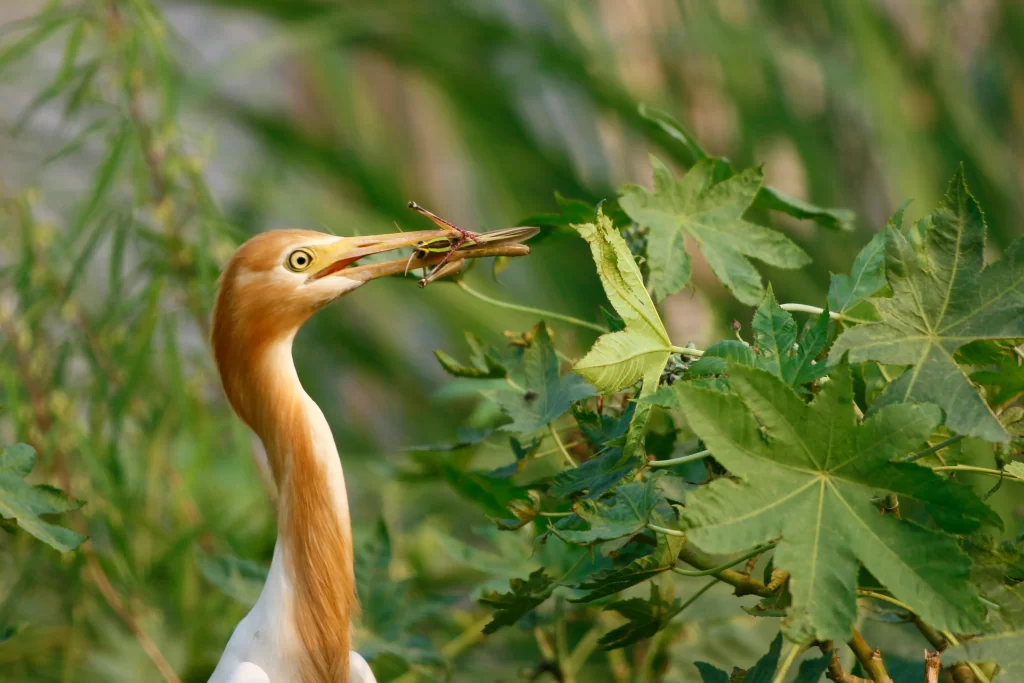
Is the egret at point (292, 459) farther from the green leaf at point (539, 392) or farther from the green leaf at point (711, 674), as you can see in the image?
the green leaf at point (711, 674)

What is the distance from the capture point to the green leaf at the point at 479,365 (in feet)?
1.67

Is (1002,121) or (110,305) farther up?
(110,305)

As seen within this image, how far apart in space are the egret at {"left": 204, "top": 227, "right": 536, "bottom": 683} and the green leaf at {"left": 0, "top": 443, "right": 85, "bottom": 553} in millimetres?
Result: 106

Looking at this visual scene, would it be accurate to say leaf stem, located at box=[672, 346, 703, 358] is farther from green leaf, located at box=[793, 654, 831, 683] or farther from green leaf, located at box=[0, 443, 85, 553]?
green leaf, located at box=[0, 443, 85, 553]

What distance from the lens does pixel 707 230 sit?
0.50 metres

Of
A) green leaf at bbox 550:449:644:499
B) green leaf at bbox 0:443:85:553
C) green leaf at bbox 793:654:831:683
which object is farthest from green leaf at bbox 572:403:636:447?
green leaf at bbox 0:443:85:553

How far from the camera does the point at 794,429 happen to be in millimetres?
346

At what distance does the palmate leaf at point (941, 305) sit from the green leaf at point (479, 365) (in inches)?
7.7

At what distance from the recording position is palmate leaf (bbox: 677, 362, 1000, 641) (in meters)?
0.32

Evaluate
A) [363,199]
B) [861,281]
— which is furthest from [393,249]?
[363,199]

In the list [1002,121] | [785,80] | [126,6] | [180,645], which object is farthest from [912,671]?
[1002,121]

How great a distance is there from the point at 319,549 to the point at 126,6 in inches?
23.0

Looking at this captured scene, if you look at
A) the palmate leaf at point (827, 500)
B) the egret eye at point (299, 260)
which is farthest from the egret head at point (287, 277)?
the palmate leaf at point (827, 500)

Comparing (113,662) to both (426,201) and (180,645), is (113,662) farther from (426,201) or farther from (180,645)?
(426,201)
